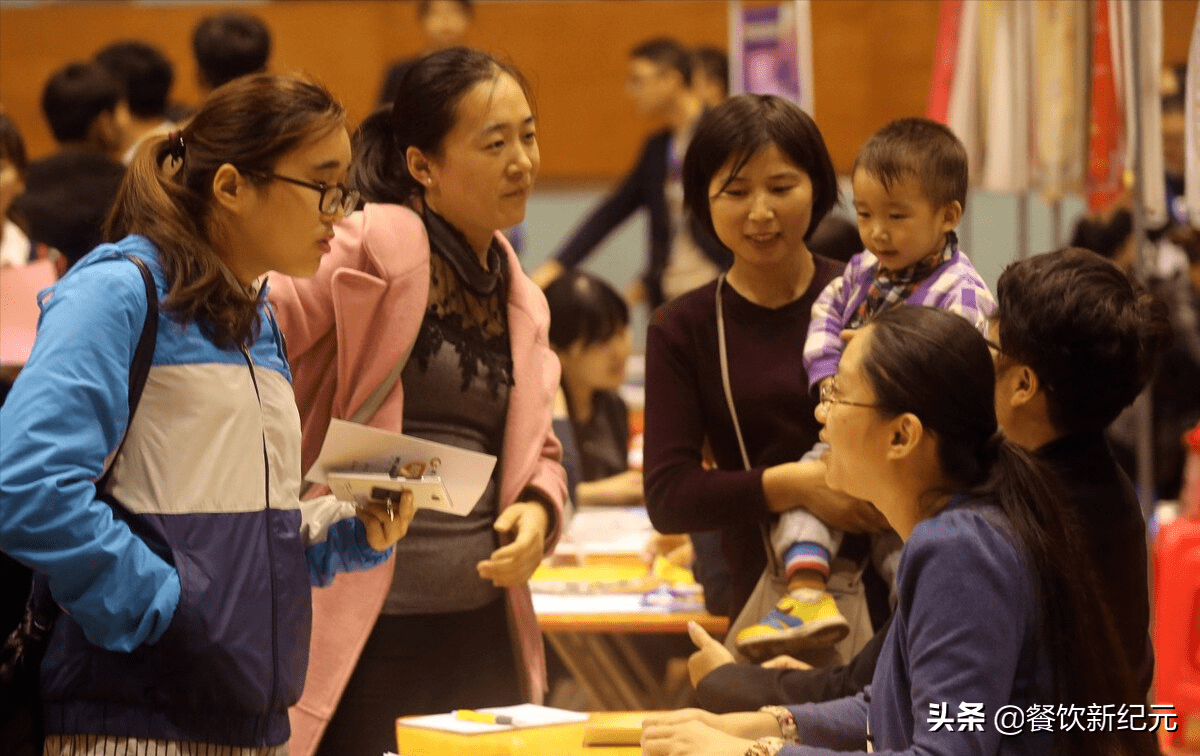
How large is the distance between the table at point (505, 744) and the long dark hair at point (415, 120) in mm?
1073

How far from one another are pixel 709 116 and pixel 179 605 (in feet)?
5.12

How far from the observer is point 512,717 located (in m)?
2.68

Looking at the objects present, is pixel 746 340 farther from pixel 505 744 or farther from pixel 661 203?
pixel 661 203

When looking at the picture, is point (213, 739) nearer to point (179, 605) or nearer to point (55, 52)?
point (179, 605)

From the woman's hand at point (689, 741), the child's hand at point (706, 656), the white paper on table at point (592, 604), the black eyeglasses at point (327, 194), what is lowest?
the white paper on table at point (592, 604)

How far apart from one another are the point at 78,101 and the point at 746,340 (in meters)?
3.43

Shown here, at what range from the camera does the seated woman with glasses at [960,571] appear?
1.87m

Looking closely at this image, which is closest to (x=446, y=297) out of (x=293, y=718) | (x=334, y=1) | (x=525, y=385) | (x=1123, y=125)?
(x=525, y=385)

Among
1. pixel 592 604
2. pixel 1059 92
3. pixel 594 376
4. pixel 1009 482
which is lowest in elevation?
pixel 592 604

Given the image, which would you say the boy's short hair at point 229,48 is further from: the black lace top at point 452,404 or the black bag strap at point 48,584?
the black bag strap at point 48,584

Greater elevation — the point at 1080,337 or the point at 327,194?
the point at 327,194

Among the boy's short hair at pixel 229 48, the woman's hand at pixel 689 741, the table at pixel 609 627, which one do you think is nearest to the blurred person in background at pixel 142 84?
the boy's short hair at pixel 229 48

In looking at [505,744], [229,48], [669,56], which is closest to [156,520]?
[505,744]

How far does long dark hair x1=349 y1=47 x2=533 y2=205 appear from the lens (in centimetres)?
295
